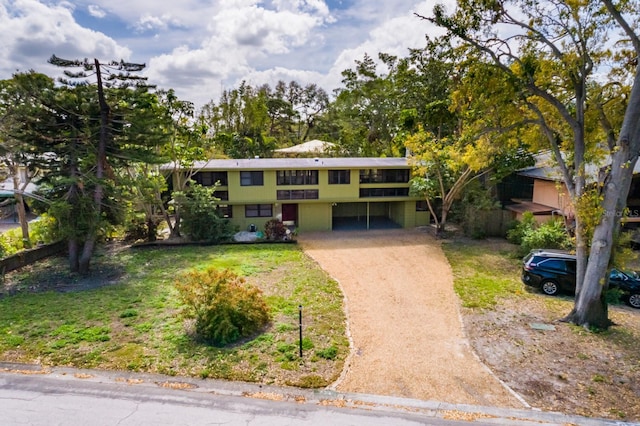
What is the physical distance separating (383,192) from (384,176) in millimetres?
1092

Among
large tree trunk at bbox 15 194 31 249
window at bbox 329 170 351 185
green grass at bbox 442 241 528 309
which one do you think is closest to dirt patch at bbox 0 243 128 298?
large tree trunk at bbox 15 194 31 249

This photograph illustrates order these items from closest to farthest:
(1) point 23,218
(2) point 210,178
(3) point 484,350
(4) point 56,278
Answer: (3) point 484,350 < (4) point 56,278 < (1) point 23,218 < (2) point 210,178

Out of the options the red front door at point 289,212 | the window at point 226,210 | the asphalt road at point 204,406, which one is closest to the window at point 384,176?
the red front door at point 289,212

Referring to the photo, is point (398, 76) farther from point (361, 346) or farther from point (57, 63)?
point (361, 346)

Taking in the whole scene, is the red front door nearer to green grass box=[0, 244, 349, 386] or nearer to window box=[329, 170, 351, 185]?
window box=[329, 170, 351, 185]

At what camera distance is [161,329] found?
1121 cm

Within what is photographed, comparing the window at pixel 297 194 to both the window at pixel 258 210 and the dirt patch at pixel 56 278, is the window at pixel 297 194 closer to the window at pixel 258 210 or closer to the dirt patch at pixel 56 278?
the window at pixel 258 210

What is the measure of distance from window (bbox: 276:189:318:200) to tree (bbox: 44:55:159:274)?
955 centimetres

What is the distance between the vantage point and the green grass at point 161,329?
9.29 meters

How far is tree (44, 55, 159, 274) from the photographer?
16234 millimetres

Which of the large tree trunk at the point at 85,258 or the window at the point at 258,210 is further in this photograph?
the window at the point at 258,210

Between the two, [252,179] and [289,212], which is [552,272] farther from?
[252,179]

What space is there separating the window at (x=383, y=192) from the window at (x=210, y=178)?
9.18 m

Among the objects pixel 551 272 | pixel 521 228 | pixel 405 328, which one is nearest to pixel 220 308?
pixel 405 328
